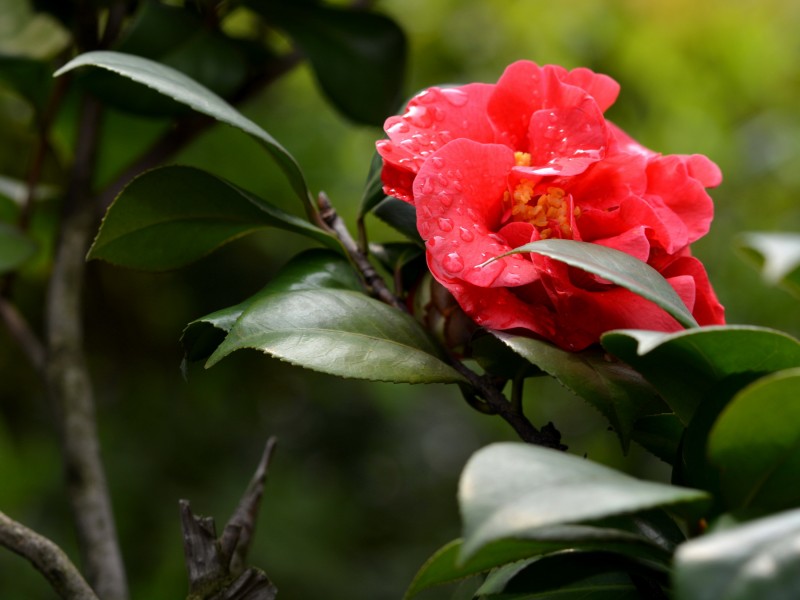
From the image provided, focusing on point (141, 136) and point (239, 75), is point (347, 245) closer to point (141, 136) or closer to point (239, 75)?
point (239, 75)

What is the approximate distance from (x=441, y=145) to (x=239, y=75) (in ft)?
1.22

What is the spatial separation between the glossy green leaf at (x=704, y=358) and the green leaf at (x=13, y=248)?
0.59 metres

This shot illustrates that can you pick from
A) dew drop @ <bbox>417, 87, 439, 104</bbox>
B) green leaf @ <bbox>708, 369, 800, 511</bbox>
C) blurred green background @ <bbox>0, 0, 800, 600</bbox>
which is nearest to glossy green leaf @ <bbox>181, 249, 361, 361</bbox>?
dew drop @ <bbox>417, 87, 439, 104</bbox>

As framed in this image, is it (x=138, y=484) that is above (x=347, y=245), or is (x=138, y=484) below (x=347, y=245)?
below

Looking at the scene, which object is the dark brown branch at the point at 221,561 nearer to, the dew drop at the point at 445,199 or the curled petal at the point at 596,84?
the dew drop at the point at 445,199

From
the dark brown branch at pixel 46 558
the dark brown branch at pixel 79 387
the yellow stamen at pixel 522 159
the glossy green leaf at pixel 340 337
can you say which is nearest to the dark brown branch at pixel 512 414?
the glossy green leaf at pixel 340 337

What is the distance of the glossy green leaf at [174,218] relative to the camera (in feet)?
1.79

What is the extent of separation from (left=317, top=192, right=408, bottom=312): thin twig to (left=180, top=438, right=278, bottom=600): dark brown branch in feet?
0.50

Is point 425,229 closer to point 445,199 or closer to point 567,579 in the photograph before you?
point 445,199

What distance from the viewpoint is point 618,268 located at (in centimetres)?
41

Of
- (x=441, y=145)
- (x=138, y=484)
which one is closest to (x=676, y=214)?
(x=441, y=145)

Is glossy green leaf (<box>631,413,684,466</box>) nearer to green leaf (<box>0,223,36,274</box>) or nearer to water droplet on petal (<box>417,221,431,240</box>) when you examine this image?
water droplet on petal (<box>417,221,431,240</box>)

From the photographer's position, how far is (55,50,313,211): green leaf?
49 centimetres

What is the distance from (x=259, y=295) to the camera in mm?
499
